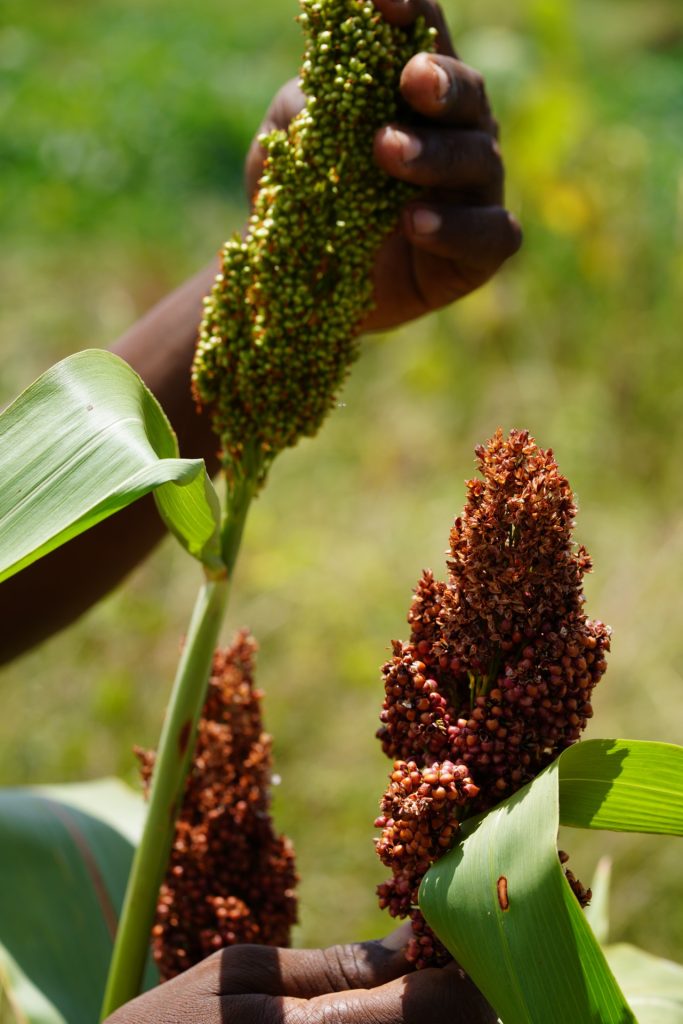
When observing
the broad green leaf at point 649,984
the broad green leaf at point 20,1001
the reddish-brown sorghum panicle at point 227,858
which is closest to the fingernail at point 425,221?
the reddish-brown sorghum panicle at point 227,858

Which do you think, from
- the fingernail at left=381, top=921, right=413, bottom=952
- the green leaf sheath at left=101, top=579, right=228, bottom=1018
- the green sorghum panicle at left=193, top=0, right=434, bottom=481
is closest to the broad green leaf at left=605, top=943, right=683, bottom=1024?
the fingernail at left=381, top=921, right=413, bottom=952

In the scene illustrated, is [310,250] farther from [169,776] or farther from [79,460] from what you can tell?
[169,776]

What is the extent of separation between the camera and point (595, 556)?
345cm

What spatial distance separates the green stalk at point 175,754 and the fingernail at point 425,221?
32 centimetres

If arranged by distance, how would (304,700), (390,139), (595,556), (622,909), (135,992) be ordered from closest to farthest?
(390,139), (135,992), (622,909), (304,700), (595,556)

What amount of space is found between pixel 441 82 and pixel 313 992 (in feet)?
2.69

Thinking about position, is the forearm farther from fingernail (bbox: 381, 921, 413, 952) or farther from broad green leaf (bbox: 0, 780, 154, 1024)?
fingernail (bbox: 381, 921, 413, 952)

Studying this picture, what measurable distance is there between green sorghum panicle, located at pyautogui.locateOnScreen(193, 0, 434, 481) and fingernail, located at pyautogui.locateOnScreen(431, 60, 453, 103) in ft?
0.14

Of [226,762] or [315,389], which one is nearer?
[315,389]

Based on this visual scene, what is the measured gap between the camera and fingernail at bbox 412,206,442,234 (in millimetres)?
1048

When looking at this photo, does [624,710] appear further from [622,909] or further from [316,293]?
[316,293]

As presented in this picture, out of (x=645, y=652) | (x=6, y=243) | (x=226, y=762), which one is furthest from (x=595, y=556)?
(x=6, y=243)

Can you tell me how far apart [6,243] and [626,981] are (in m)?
5.43

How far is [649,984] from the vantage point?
121cm
